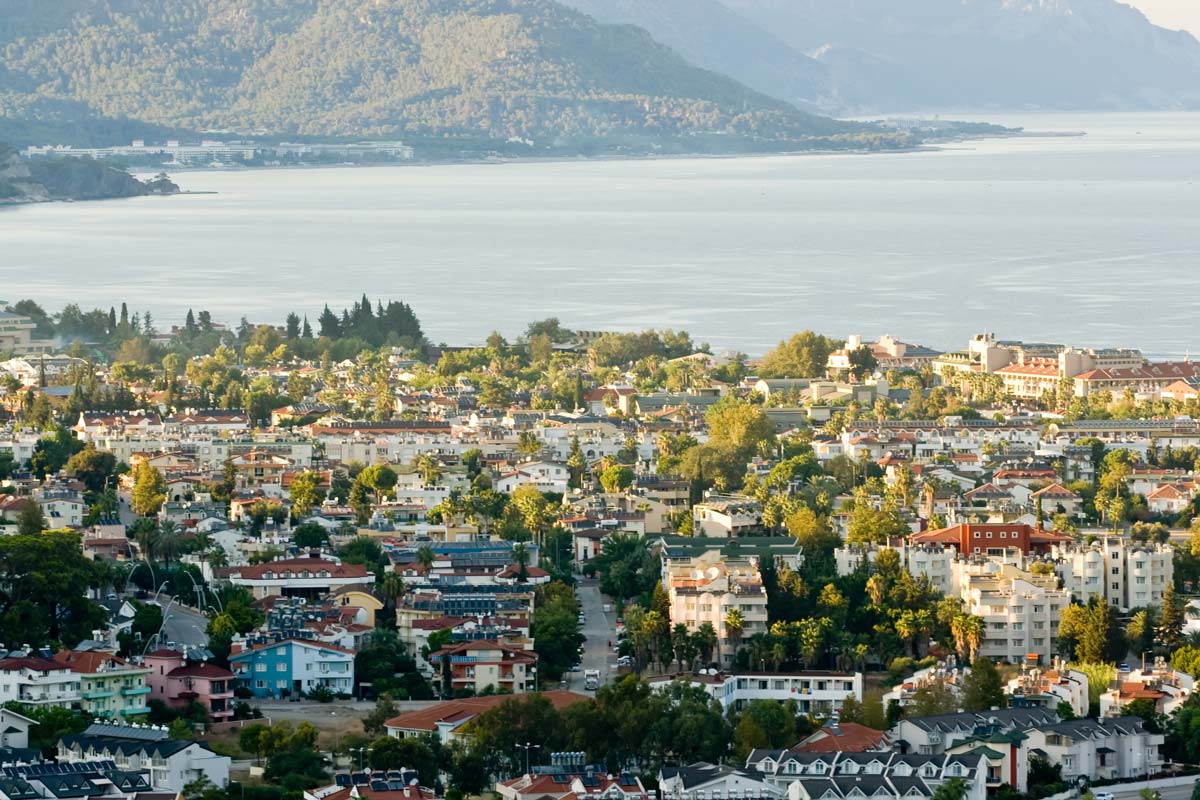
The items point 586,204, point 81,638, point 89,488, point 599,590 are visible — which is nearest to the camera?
point 81,638

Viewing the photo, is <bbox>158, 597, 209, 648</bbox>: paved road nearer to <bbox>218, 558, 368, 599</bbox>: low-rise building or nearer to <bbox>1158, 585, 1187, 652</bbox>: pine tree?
<bbox>218, 558, 368, 599</bbox>: low-rise building

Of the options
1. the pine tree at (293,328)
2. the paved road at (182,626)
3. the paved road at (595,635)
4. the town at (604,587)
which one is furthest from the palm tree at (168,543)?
the pine tree at (293,328)

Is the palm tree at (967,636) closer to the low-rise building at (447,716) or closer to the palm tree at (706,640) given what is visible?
the palm tree at (706,640)

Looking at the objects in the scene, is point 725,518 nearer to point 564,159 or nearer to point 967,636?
point 967,636

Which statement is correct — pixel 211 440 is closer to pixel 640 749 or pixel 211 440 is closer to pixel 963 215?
pixel 640 749

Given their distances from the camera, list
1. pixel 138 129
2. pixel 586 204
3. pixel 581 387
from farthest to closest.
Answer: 1. pixel 138 129
2. pixel 586 204
3. pixel 581 387

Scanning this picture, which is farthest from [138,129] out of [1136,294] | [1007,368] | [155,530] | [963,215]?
[155,530]

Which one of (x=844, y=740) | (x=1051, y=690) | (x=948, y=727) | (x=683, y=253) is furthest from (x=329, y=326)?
(x=844, y=740)
